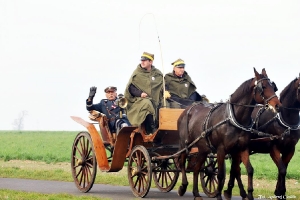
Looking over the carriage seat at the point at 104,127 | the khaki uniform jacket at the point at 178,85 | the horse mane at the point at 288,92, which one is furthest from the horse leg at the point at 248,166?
the carriage seat at the point at 104,127

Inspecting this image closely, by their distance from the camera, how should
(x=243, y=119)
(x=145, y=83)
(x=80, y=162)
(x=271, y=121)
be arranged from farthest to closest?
(x=80, y=162)
(x=145, y=83)
(x=271, y=121)
(x=243, y=119)

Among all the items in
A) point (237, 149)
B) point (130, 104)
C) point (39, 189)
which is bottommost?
point (39, 189)

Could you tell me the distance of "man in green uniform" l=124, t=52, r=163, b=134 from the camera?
47.3 ft

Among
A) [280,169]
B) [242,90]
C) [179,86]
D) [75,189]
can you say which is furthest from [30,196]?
[280,169]

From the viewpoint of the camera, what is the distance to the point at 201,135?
515 inches

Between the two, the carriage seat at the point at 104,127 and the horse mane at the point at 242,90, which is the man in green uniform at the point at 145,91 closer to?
the carriage seat at the point at 104,127

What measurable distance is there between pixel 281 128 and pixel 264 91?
1.51m

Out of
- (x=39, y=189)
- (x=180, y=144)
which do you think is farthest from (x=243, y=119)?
(x=39, y=189)

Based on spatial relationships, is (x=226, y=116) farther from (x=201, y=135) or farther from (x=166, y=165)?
(x=166, y=165)

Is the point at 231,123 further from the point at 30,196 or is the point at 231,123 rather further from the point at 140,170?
the point at 30,196

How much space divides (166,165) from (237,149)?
336 cm

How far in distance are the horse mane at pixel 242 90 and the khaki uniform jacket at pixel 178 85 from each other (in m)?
2.52

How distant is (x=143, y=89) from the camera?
1473 cm

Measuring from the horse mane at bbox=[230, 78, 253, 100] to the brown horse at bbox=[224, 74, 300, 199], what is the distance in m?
0.96
